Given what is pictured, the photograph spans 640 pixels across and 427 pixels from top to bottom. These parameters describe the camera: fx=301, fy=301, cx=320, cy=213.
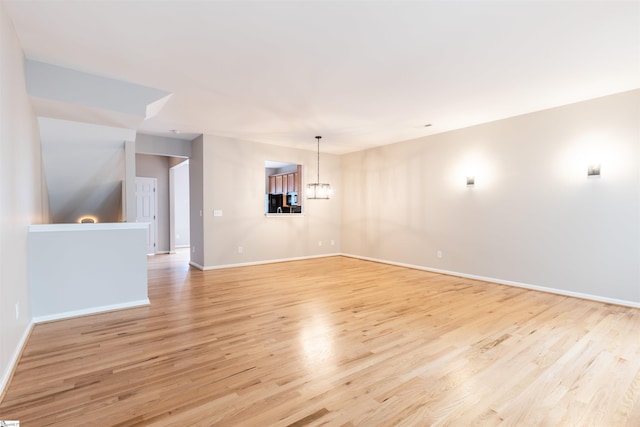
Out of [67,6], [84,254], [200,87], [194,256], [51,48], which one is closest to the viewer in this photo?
[67,6]

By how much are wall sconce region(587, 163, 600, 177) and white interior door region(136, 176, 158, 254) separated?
9427 mm

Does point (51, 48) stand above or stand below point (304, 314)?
above

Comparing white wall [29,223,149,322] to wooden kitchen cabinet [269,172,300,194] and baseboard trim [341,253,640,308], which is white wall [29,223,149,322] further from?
wooden kitchen cabinet [269,172,300,194]

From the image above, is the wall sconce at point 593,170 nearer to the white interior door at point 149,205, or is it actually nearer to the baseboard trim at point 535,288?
the baseboard trim at point 535,288

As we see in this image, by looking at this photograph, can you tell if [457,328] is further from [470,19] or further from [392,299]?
[470,19]

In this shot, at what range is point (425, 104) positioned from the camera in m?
4.30

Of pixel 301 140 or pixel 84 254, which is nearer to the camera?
pixel 84 254

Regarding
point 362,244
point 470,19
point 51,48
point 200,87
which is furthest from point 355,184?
point 51,48

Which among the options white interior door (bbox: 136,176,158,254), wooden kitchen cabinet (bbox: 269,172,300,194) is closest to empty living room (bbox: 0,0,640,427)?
white interior door (bbox: 136,176,158,254)

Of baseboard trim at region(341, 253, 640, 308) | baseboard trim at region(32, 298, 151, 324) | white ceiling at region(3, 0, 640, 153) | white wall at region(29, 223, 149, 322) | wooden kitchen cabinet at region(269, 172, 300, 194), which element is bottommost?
baseboard trim at region(341, 253, 640, 308)

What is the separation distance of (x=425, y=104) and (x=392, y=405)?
3.82m

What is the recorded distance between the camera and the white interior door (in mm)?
8312

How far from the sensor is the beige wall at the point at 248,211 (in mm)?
6094

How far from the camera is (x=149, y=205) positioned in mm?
8461
